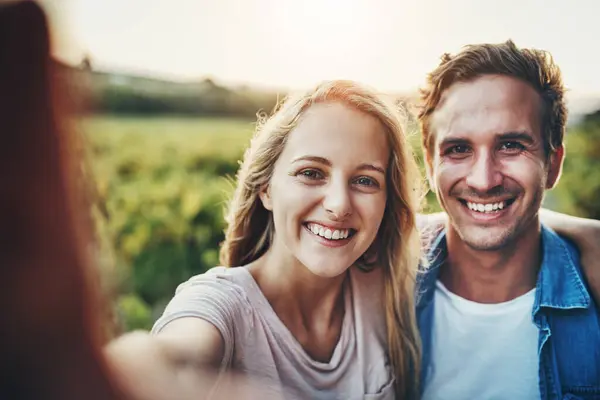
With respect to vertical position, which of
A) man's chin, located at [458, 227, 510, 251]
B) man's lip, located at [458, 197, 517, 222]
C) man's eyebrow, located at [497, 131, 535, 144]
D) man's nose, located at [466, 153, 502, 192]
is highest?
man's eyebrow, located at [497, 131, 535, 144]

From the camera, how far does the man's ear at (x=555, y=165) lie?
2148mm

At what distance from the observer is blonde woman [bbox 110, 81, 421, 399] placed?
6.09 feet

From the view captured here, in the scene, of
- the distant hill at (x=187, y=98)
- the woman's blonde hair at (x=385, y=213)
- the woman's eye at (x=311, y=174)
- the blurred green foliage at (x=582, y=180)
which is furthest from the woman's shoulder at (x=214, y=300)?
the blurred green foliage at (x=582, y=180)

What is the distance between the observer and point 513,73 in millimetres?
2064

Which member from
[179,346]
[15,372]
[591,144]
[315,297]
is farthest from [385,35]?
[15,372]

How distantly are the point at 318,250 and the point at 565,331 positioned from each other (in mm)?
908

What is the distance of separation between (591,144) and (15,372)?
2321mm

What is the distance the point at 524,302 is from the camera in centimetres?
219

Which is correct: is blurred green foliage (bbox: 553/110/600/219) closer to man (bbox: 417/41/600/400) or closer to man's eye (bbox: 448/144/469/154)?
man (bbox: 417/41/600/400)

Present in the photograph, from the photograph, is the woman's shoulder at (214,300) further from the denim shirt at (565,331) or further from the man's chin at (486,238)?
the denim shirt at (565,331)

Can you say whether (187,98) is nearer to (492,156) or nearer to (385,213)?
(385,213)

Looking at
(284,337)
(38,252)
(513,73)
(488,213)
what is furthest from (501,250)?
(38,252)

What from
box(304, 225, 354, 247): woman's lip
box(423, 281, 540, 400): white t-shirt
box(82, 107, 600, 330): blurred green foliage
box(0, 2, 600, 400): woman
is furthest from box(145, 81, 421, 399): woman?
box(82, 107, 600, 330): blurred green foliage

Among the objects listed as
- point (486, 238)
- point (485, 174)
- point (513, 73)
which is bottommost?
point (486, 238)
